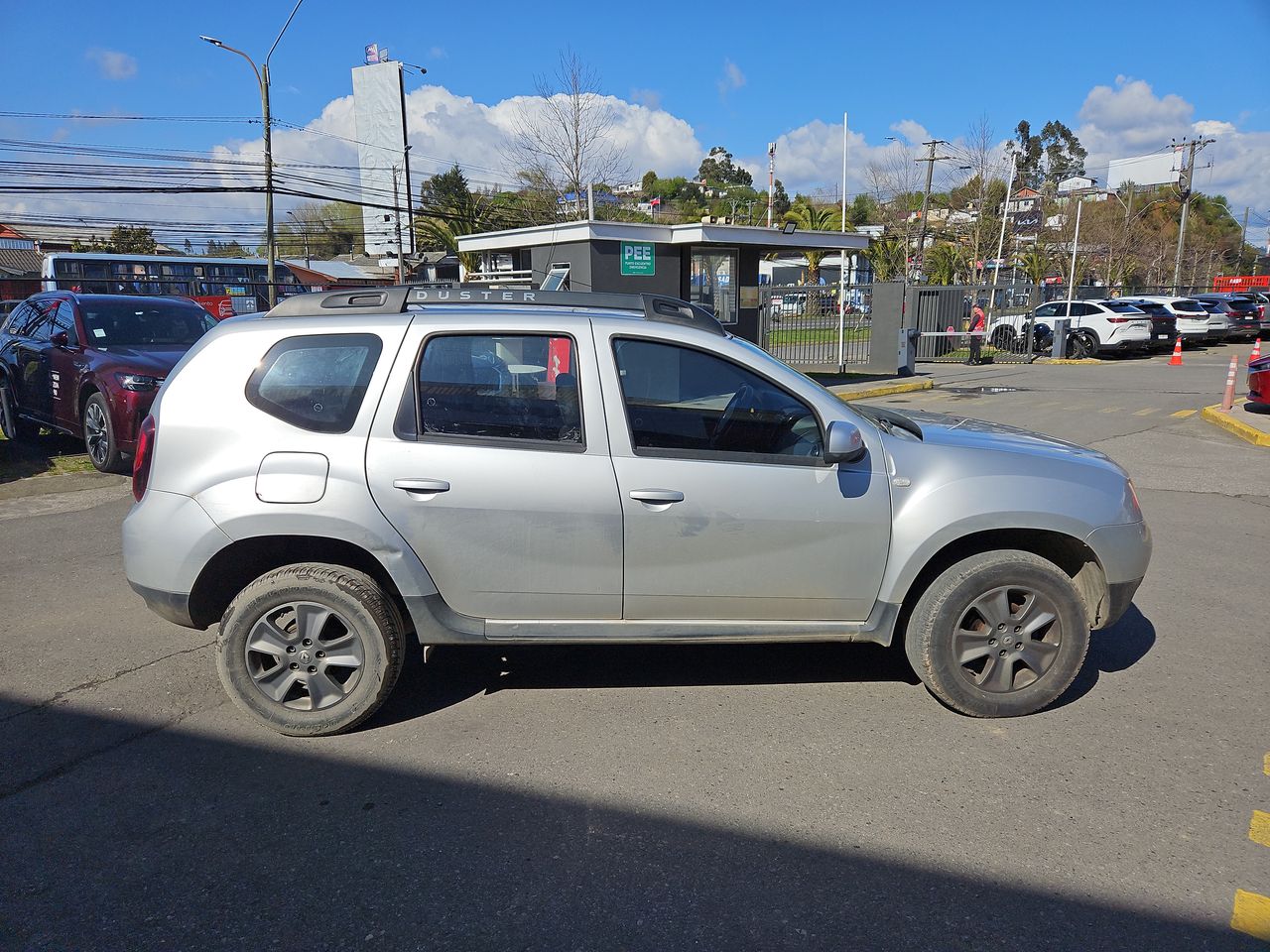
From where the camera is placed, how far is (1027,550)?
4109mm

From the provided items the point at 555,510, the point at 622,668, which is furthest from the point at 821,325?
the point at 555,510

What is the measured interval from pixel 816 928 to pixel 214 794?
89.9 inches

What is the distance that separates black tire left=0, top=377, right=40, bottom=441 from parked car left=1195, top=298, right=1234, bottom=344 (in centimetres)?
3190

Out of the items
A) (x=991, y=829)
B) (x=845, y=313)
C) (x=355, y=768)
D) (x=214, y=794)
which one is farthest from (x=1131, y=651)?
(x=845, y=313)

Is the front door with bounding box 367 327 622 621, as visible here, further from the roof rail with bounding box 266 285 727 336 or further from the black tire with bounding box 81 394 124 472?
the black tire with bounding box 81 394 124 472

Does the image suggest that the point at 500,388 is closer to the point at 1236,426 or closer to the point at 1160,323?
the point at 1236,426

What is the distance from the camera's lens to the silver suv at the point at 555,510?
3699mm

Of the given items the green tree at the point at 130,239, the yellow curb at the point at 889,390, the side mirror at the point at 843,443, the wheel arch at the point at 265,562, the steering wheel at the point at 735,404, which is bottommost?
the yellow curb at the point at 889,390

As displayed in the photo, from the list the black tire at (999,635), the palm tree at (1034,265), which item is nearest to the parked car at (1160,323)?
the palm tree at (1034,265)

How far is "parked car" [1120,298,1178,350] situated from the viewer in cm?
2555

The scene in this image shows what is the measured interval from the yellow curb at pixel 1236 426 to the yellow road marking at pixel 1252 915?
10343 millimetres

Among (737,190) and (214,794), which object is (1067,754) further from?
(737,190)

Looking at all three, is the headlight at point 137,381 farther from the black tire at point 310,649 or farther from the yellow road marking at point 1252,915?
the yellow road marking at point 1252,915

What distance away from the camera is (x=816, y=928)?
104 inches
